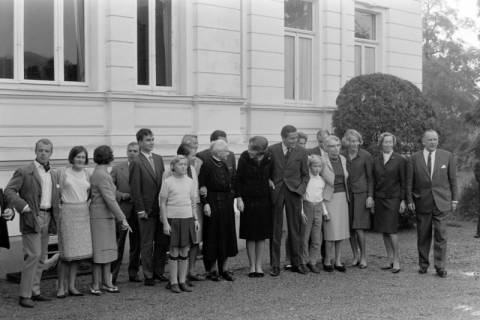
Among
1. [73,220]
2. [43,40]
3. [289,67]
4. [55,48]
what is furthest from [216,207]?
[289,67]

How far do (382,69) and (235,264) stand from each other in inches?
317

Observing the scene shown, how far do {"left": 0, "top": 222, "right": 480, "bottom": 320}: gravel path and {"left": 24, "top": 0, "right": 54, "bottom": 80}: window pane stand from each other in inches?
135

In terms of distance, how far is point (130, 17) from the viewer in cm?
1101

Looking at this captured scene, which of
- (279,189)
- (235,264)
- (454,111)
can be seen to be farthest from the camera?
(454,111)

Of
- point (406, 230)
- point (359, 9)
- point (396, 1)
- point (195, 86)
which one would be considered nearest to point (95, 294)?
point (195, 86)

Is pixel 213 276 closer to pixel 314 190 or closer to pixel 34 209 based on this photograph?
pixel 314 190

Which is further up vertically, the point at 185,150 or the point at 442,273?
the point at 185,150

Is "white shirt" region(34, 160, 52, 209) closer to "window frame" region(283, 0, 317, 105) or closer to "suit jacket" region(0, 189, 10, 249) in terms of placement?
"suit jacket" region(0, 189, 10, 249)

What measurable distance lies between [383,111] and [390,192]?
405 centimetres

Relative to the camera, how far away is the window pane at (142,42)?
1150 cm

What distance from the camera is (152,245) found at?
8555 mm

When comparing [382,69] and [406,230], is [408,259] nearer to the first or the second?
[406,230]

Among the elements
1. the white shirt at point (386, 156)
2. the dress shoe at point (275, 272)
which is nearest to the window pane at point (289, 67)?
the white shirt at point (386, 156)

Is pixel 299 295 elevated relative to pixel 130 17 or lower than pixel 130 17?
lower
